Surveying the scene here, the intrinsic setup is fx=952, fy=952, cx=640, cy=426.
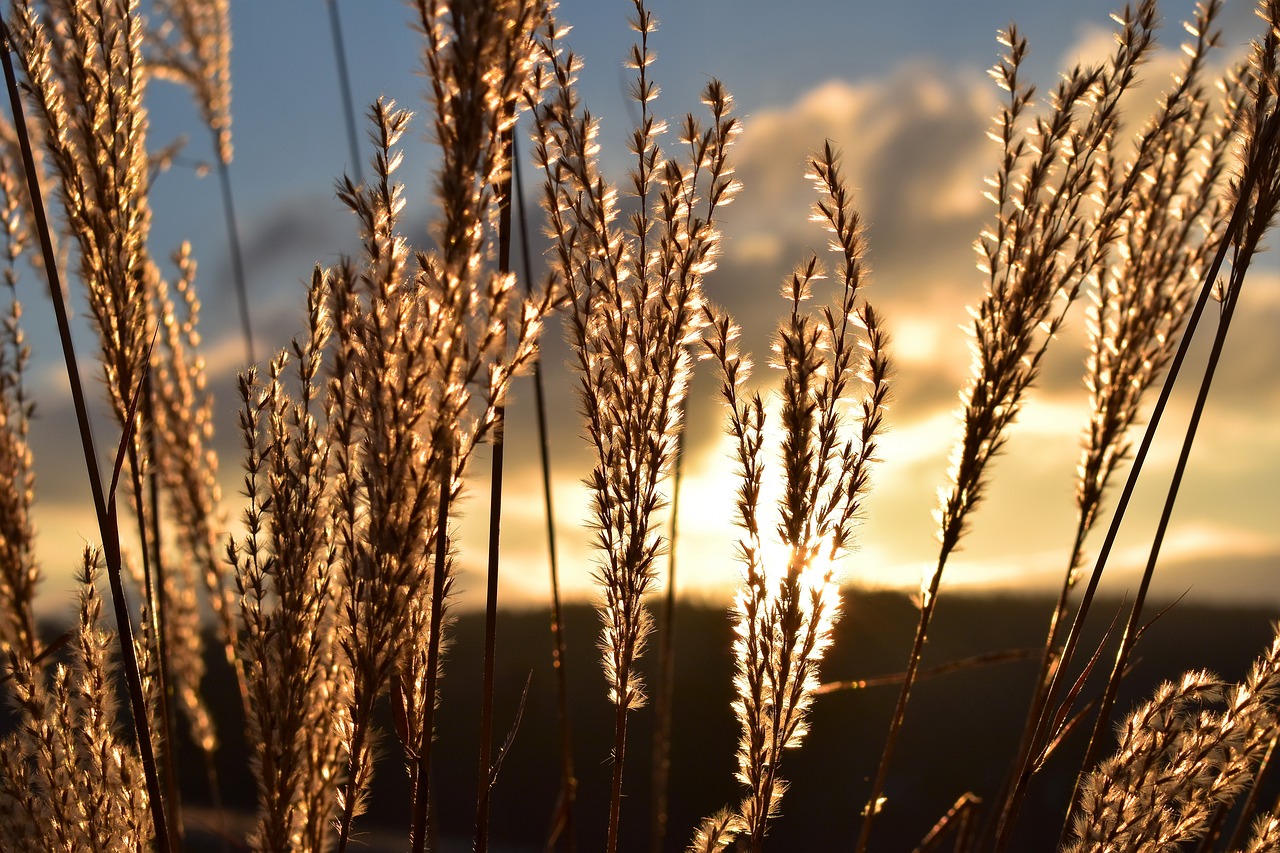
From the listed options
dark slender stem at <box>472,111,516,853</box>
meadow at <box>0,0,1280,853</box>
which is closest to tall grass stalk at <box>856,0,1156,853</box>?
meadow at <box>0,0,1280,853</box>

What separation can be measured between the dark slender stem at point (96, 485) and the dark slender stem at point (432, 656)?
0.45m

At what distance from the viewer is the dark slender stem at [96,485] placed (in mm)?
1421

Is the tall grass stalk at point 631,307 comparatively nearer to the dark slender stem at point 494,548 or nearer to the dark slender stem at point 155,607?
the dark slender stem at point 494,548

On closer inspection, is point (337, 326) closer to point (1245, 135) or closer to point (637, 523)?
point (637, 523)

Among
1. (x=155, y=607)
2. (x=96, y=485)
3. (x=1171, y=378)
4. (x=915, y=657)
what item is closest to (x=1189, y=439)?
(x=1171, y=378)

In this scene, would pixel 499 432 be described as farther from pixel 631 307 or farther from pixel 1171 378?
pixel 1171 378

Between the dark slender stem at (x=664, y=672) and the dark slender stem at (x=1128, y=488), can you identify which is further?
the dark slender stem at (x=664, y=672)

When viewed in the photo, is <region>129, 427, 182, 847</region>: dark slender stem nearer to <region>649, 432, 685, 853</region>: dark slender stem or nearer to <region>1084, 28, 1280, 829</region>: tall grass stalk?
<region>649, 432, 685, 853</region>: dark slender stem

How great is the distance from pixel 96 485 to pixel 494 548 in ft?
2.16

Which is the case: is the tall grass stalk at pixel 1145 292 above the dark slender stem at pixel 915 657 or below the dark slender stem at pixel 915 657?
above

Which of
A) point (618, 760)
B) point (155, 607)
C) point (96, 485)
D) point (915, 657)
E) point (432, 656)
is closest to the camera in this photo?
point (432, 656)

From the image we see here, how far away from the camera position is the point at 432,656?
4.37 ft

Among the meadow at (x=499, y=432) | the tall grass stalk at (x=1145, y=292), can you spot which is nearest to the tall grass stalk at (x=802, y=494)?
the meadow at (x=499, y=432)

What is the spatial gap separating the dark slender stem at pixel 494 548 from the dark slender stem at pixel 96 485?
1.66 ft
